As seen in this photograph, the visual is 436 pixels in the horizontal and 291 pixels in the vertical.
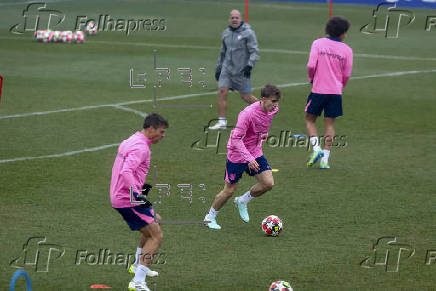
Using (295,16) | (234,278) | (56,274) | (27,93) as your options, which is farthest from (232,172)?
(295,16)

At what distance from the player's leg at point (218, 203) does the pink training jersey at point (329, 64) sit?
4082 mm

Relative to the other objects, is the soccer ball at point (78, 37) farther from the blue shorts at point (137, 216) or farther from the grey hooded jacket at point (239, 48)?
the blue shorts at point (137, 216)

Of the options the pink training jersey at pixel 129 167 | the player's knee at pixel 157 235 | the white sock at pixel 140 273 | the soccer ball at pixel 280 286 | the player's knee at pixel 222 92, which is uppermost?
the player's knee at pixel 222 92

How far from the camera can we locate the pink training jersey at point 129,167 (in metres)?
8.57

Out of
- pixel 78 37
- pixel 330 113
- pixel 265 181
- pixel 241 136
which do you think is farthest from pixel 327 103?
pixel 78 37

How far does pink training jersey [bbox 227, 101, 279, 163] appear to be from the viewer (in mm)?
10750

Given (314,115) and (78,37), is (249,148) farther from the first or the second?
(78,37)

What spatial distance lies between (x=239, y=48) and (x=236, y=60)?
267mm

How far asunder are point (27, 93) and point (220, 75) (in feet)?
20.1

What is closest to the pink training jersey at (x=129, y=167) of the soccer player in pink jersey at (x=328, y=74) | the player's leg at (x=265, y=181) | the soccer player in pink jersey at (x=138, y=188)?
the soccer player in pink jersey at (x=138, y=188)

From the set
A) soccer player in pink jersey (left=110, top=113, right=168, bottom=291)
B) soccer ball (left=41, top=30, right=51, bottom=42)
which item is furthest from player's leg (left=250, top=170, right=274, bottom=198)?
soccer ball (left=41, top=30, right=51, bottom=42)

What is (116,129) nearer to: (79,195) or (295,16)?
(79,195)

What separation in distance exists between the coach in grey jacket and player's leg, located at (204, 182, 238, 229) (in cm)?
640

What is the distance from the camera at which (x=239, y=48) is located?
17.6 m
